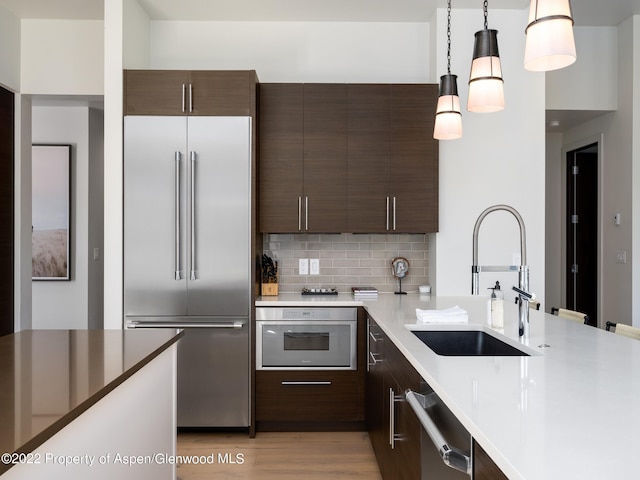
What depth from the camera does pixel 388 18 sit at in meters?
4.02

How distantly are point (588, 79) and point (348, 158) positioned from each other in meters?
2.65

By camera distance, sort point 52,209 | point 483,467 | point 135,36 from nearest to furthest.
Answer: point 483,467, point 135,36, point 52,209

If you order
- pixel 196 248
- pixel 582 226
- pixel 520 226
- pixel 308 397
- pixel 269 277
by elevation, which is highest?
pixel 582 226

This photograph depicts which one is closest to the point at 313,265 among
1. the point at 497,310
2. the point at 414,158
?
the point at 414,158

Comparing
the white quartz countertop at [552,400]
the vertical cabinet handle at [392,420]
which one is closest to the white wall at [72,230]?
the vertical cabinet handle at [392,420]

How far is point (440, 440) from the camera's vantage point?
129cm

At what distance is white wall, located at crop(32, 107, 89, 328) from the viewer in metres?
5.12

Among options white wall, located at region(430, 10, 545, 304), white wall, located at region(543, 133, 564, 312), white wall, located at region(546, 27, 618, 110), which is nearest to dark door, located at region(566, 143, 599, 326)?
white wall, located at region(543, 133, 564, 312)

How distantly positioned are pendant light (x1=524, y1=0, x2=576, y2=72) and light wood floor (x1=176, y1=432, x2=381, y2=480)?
2399 mm

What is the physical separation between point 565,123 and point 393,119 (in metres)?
2.70

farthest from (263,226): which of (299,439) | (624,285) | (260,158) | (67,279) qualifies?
(624,285)

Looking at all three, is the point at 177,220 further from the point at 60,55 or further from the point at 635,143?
the point at 635,143

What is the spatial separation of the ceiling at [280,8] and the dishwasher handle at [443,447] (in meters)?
3.19

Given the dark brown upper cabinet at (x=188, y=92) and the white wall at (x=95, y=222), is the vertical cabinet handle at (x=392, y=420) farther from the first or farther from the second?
the white wall at (x=95, y=222)
